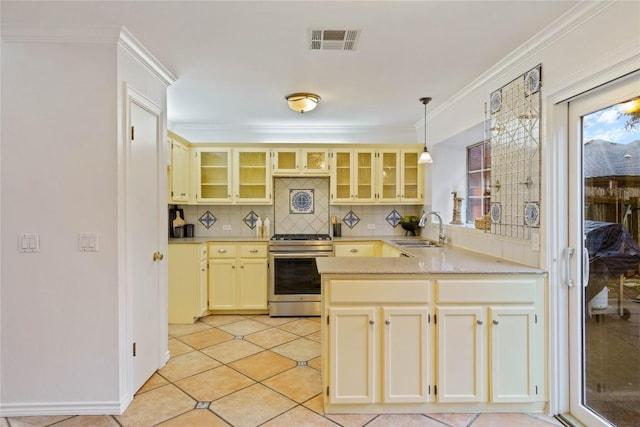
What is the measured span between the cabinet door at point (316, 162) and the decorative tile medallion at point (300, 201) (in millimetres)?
382

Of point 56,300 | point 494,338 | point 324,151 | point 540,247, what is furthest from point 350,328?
point 324,151

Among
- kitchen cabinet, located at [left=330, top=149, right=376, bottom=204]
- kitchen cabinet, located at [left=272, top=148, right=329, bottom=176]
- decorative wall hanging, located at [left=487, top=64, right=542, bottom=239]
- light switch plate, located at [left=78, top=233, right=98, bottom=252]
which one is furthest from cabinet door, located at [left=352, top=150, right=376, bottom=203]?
light switch plate, located at [left=78, top=233, right=98, bottom=252]

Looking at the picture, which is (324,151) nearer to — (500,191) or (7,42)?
(500,191)

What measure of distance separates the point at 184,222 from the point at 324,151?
2100mm

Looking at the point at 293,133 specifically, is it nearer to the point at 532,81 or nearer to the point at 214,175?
the point at 214,175

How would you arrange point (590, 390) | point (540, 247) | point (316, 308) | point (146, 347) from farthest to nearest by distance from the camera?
point (316, 308)
point (146, 347)
point (540, 247)
point (590, 390)

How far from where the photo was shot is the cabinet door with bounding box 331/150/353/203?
4496mm

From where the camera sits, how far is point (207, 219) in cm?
469

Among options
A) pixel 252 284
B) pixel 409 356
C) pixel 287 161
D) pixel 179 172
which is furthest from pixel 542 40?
pixel 179 172

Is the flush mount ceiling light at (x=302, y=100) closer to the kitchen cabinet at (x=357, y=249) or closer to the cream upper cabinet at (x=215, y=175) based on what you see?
the cream upper cabinet at (x=215, y=175)

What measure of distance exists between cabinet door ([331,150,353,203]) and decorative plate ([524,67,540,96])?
2.36 m

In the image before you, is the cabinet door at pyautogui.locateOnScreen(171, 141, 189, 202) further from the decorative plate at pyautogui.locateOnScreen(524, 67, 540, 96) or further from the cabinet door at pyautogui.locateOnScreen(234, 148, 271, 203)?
the decorative plate at pyautogui.locateOnScreen(524, 67, 540, 96)

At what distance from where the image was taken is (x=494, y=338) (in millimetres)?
2160

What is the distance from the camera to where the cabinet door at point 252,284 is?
417cm
